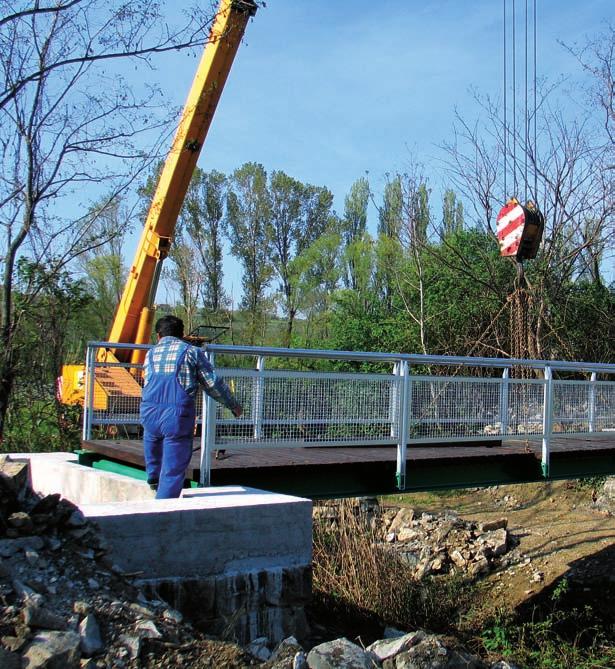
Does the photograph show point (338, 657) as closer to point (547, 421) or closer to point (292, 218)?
point (547, 421)

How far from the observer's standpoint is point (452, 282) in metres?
21.6

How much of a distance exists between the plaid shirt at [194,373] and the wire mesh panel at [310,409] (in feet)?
1.96

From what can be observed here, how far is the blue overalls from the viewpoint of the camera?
6.11m

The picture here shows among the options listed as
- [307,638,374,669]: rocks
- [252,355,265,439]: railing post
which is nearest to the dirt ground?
[252,355,265,439]: railing post

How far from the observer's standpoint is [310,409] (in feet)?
24.6

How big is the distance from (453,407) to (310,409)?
6.28ft

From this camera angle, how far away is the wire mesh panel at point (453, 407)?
8320 millimetres

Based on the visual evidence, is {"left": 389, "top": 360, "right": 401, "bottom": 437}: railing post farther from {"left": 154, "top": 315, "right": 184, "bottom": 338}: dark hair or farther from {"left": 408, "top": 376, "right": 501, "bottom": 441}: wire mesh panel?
{"left": 154, "top": 315, "right": 184, "bottom": 338}: dark hair

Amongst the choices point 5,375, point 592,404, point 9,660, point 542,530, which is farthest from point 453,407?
point 542,530

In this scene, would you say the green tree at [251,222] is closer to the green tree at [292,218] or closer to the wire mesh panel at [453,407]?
the green tree at [292,218]

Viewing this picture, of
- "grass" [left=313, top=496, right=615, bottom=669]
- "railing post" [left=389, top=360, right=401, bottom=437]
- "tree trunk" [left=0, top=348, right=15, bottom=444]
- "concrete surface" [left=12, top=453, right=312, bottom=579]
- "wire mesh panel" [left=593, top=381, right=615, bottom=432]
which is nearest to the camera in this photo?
"concrete surface" [left=12, top=453, right=312, bottom=579]

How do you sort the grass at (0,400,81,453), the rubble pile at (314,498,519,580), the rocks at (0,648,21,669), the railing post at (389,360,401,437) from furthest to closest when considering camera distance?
the grass at (0,400,81,453)
the rubble pile at (314,498,519,580)
the railing post at (389,360,401,437)
the rocks at (0,648,21,669)

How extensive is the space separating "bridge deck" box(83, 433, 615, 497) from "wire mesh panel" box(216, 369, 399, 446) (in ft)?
0.81

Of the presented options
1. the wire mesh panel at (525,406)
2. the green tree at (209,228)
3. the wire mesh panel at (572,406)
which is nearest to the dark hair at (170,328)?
the wire mesh panel at (525,406)
